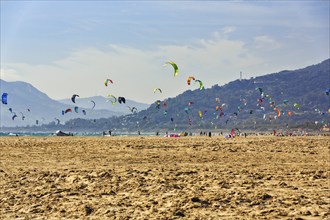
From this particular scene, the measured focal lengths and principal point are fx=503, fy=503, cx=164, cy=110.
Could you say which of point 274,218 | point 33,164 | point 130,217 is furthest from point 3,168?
point 274,218

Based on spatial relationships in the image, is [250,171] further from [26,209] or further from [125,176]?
[26,209]

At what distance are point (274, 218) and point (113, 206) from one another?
144 inches

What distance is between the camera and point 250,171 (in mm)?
16906

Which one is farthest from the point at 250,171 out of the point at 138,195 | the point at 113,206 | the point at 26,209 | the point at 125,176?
the point at 26,209

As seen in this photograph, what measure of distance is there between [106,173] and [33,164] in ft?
19.1

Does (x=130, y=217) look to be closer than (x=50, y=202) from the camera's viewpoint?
Yes

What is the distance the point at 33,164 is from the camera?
66.8 ft

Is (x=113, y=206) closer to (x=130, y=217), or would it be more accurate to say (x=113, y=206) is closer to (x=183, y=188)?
(x=130, y=217)

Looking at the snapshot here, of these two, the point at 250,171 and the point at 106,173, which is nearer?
the point at 106,173

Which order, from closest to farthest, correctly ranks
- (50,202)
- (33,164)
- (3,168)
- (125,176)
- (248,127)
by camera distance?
(50,202)
(125,176)
(3,168)
(33,164)
(248,127)

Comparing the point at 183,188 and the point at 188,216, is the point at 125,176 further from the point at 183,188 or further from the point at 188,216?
the point at 188,216

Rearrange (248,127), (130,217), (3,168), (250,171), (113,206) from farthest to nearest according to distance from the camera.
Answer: (248,127) < (3,168) < (250,171) < (113,206) < (130,217)

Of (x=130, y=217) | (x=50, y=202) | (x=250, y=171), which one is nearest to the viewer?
(x=130, y=217)

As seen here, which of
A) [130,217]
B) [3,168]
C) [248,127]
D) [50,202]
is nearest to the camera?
[130,217]
